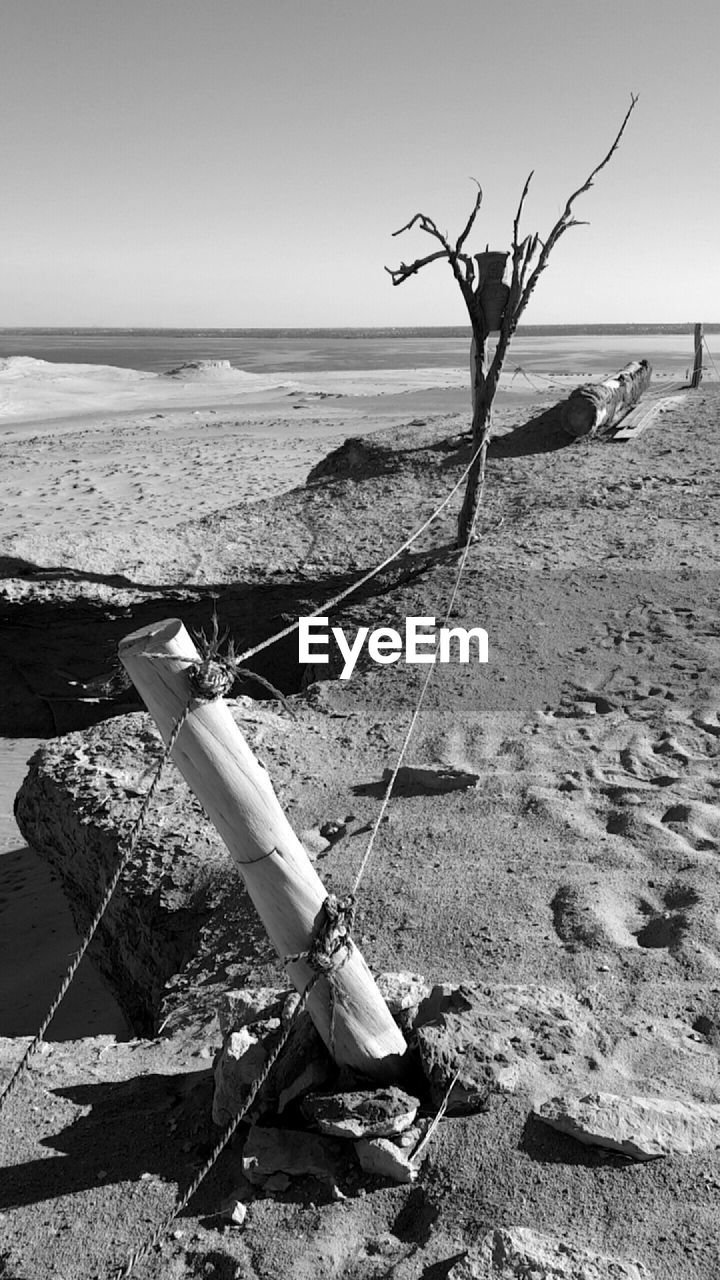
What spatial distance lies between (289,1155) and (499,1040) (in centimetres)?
68

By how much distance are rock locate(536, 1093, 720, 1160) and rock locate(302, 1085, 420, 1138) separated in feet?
1.20

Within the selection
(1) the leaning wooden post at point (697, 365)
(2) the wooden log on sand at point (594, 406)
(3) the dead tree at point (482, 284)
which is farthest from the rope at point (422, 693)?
(1) the leaning wooden post at point (697, 365)

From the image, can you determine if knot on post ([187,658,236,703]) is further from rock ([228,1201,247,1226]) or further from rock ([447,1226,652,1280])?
rock ([447,1226,652,1280])

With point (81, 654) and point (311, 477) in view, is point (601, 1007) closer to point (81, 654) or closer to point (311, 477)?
point (81, 654)

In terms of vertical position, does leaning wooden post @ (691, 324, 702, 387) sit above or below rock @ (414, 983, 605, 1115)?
above

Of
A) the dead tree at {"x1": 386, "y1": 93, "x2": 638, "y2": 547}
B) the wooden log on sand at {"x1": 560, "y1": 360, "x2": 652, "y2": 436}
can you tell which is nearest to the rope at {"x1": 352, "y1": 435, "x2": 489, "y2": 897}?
the dead tree at {"x1": 386, "y1": 93, "x2": 638, "y2": 547}

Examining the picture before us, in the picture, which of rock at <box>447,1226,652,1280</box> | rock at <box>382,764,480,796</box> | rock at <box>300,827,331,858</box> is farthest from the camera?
rock at <box>382,764,480,796</box>

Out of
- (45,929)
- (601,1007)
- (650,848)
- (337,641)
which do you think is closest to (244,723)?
(337,641)

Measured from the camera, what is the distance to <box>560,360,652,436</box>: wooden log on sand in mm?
10781

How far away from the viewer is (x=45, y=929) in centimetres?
609

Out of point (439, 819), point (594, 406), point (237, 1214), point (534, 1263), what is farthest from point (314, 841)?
point (594, 406)

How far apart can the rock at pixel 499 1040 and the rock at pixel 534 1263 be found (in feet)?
1.44

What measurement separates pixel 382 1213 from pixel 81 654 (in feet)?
22.5

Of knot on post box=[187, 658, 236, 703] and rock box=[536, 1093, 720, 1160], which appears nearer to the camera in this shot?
knot on post box=[187, 658, 236, 703]
